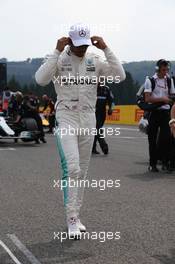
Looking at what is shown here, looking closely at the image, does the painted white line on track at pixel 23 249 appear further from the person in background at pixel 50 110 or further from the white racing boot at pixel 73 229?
the person in background at pixel 50 110

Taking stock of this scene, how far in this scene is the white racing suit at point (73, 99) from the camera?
18.4 ft

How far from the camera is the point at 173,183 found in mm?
9094

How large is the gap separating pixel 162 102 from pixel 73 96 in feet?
15.1

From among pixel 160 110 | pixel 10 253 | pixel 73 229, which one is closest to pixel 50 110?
pixel 160 110

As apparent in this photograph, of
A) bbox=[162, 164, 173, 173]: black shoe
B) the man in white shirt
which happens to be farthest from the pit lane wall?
the man in white shirt

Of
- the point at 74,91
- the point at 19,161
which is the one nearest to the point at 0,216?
the point at 74,91

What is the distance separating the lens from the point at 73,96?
562 centimetres

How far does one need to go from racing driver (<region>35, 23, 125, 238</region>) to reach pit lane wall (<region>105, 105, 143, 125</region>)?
2910 centimetres

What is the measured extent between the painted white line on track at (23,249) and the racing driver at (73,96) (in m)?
0.49

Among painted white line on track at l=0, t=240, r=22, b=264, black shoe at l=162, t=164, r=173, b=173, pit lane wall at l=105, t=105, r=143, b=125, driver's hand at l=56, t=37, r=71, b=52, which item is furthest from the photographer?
pit lane wall at l=105, t=105, r=143, b=125

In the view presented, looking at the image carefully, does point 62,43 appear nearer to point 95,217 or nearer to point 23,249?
point 23,249

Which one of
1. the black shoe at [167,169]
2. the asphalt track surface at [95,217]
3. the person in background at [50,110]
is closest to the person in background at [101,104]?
the asphalt track surface at [95,217]

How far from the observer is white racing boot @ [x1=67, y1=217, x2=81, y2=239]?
5532mm

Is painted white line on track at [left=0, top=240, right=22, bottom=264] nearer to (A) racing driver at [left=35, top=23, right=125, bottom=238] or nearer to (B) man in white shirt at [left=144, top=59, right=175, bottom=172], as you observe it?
(A) racing driver at [left=35, top=23, right=125, bottom=238]
